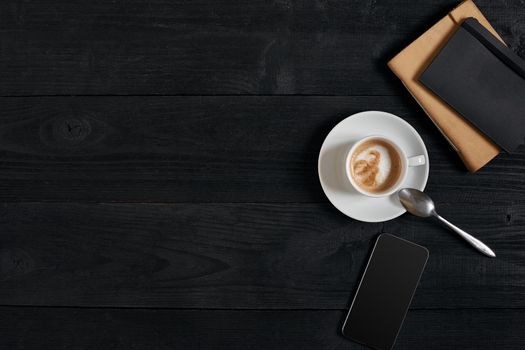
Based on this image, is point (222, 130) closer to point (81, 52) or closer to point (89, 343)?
point (81, 52)

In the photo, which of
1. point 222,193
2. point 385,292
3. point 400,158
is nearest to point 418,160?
point 400,158

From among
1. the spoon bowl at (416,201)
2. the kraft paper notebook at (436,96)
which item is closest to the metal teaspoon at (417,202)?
the spoon bowl at (416,201)

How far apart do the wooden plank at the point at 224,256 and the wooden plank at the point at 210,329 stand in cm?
2

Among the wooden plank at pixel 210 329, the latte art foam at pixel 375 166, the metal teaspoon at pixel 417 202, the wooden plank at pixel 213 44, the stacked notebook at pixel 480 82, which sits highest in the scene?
the wooden plank at pixel 213 44

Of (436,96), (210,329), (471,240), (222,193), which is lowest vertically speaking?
(210,329)

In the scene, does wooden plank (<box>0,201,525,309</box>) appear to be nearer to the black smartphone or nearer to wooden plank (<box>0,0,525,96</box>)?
the black smartphone

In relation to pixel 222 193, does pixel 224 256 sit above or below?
below

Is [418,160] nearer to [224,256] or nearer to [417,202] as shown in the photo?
[417,202]

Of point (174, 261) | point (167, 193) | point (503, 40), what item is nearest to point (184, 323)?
point (174, 261)

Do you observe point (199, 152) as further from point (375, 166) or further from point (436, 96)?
point (436, 96)

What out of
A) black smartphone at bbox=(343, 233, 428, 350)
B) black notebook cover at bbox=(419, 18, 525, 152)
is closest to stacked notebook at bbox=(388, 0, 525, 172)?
black notebook cover at bbox=(419, 18, 525, 152)

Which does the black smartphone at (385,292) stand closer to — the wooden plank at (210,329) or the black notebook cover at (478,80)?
the wooden plank at (210,329)

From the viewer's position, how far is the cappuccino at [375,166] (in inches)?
34.9

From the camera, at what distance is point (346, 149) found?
0.90 m
